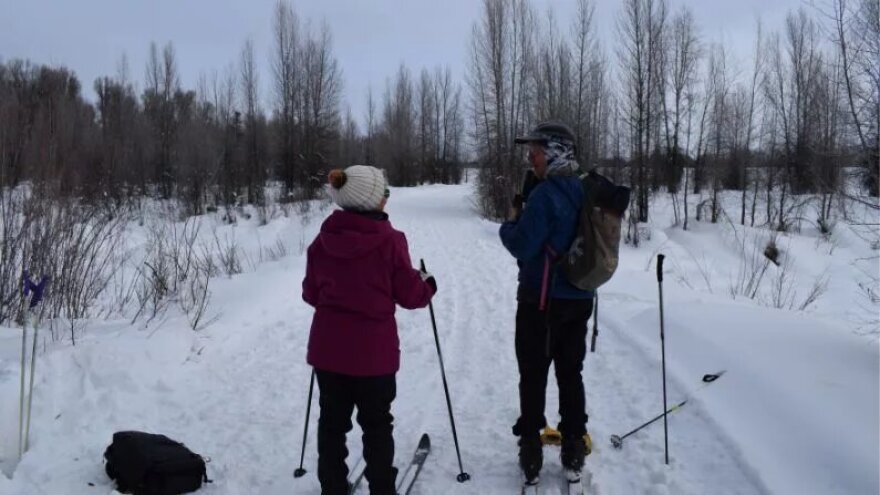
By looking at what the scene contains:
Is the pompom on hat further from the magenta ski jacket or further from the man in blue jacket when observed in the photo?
the man in blue jacket

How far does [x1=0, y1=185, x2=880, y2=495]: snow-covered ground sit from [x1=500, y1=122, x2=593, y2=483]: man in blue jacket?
34 cm

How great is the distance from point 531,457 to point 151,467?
7.12 ft

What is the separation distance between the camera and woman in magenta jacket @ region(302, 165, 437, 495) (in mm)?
2961

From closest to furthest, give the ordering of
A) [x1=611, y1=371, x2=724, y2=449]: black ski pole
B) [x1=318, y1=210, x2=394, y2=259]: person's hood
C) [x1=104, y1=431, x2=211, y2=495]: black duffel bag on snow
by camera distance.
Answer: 1. [x1=318, y1=210, x2=394, y2=259]: person's hood
2. [x1=104, y1=431, x2=211, y2=495]: black duffel bag on snow
3. [x1=611, y1=371, x2=724, y2=449]: black ski pole

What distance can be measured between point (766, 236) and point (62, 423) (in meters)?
20.8

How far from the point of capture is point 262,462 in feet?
12.9

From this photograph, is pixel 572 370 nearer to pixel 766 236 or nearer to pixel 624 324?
pixel 624 324

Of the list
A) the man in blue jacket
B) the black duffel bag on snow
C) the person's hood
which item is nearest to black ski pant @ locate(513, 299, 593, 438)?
the man in blue jacket

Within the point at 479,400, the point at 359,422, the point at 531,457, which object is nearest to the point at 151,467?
the point at 359,422

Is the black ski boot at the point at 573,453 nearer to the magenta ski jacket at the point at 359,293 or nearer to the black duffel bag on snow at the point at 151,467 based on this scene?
the magenta ski jacket at the point at 359,293

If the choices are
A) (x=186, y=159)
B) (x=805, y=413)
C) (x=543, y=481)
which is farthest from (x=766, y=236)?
(x=186, y=159)

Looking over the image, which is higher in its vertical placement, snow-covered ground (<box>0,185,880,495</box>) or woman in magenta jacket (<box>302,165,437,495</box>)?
woman in magenta jacket (<box>302,165,437,495</box>)

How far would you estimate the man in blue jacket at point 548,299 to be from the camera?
3383 millimetres

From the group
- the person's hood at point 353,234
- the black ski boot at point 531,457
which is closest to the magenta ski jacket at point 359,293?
the person's hood at point 353,234
